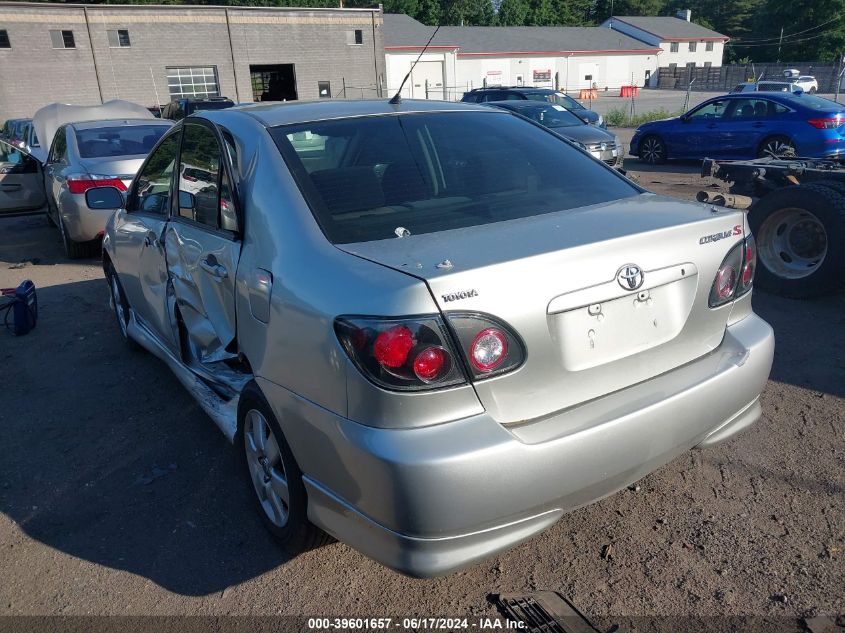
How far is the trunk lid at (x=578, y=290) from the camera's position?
2178mm

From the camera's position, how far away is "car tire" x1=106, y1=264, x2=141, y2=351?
5.20 meters

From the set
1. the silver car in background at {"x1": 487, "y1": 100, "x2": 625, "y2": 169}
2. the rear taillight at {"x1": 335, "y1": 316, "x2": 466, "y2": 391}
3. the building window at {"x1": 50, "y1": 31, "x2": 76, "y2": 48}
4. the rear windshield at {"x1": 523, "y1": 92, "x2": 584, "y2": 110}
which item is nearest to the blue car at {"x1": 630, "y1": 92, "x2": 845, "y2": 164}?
the silver car in background at {"x1": 487, "y1": 100, "x2": 625, "y2": 169}

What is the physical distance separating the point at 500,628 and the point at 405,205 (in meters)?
1.62

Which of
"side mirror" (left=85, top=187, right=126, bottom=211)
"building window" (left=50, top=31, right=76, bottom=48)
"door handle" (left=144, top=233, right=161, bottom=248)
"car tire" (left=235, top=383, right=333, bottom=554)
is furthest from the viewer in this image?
"building window" (left=50, top=31, right=76, bottom=48)

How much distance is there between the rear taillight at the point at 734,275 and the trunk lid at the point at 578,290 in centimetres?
4

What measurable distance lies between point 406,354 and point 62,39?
39.8 metres

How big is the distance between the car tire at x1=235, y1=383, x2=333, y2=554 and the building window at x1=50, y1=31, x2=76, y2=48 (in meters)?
38.6

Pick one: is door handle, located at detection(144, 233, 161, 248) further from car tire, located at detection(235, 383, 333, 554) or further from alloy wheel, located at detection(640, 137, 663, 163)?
alloy wheel, located at detection(640, 137, 663, 163)

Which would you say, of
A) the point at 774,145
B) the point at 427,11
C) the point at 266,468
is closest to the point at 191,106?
the point at 774,145

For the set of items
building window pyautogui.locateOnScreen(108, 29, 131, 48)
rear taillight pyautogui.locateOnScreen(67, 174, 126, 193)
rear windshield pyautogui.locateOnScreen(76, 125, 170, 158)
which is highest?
building window pyautogui.locateOnScreen(108, 29, 131, 48)

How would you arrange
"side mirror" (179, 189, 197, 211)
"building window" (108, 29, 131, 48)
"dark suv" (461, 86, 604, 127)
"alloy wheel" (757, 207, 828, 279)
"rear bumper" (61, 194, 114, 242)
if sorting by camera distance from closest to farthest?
"side mirror" (179, 189, 197, 211)
"alloy wheel" (757, 207, 828, 279)
"rear bumper" (61, 194, 114, 242)
"dark suv" (461, 86, 604, 127)
"building window" (108, 29, 131, 48)

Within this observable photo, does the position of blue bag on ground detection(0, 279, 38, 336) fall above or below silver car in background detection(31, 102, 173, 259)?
below

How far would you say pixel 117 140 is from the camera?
8.86 meters

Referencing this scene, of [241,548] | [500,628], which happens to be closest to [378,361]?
[500,628]
